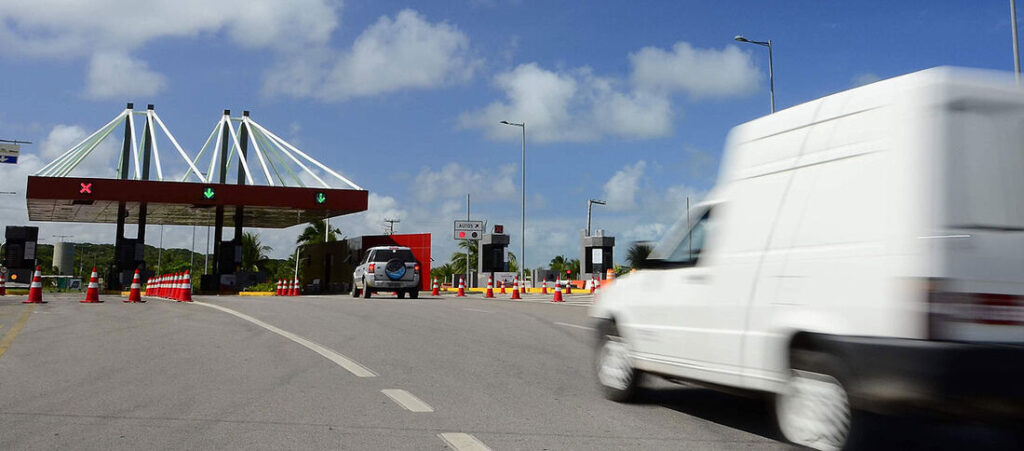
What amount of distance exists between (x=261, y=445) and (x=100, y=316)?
533 inches

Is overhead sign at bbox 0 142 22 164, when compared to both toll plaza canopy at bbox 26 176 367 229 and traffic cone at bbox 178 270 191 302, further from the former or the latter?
traffic cone at bbox 178 270 191 302

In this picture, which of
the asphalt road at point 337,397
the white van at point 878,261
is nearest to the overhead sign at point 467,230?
the asphalt road at point 337,397

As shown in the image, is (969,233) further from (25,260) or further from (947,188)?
(25,260)

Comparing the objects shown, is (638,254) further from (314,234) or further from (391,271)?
(314,234)

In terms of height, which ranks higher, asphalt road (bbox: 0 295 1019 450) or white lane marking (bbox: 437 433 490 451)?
asphalt road (bbox: 0 295 1019 450)

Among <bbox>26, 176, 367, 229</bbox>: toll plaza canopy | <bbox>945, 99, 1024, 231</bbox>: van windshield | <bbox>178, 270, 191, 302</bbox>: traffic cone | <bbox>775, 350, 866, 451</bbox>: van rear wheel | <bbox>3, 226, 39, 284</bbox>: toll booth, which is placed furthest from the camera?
<bbox>3, 226, 39, 284</bbox>: toll booth

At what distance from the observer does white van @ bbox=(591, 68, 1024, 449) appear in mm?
4047

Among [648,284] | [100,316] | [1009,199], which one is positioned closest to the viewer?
[1009,199]

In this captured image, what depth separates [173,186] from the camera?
4353 centimetres

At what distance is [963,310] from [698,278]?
6.30 ft

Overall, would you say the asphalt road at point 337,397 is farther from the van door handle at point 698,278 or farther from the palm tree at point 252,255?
the palm tree at point 252,255

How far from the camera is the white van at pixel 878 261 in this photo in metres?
4.05

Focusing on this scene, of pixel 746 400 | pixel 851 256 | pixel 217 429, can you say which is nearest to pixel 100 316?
pixel 217 429

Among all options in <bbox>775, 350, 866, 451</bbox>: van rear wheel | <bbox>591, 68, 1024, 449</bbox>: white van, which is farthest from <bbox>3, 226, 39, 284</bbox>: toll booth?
<bbox>775, 350, 866, 451</bbox>: van rear wheel
